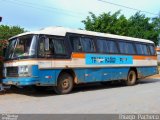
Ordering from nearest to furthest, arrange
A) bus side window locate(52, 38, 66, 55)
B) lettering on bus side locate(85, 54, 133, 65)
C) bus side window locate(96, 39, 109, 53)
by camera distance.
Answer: bus side window locate(52, 38, 66, 55), lettering on bus side locate(85, 54, 133, 65), bus side window locate(96, 39, 109, 53)

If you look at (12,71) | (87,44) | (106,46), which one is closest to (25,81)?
(12,71)

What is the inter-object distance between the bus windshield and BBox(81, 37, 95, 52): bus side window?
9.36 feet

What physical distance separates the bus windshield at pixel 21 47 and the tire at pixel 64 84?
1.81 m

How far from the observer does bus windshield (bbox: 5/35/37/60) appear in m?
13.0

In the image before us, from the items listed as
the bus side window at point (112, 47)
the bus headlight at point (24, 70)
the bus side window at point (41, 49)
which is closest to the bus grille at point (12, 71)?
the bus headlight at point (24, 70)

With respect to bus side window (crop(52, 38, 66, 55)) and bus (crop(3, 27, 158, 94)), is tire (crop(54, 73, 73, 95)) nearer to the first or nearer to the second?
bus (crop(3, 27, 158, 94))

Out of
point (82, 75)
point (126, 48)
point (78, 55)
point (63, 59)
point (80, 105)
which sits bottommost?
point (80, 105)

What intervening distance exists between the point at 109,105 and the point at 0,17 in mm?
6275

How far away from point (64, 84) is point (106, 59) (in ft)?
10.6

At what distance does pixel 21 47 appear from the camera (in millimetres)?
13625

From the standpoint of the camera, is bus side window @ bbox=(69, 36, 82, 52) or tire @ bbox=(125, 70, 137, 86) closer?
bus side window @ bbox=(69, 36, 82, 52)

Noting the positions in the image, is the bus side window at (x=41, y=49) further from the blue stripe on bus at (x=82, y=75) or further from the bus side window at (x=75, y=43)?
the bus side window at (x=75, y=43)

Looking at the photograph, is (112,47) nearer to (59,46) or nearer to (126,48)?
(126,48)

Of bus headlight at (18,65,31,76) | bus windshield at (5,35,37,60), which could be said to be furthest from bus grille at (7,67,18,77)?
bus windshield at (5,35,37,60)
